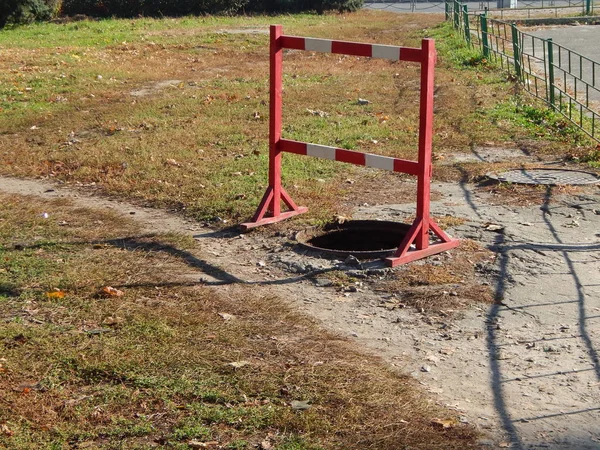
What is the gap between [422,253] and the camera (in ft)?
24.0

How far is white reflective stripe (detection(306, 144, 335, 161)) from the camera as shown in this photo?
25.9 feet

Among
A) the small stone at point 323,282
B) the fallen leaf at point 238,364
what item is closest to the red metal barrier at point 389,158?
the small stone at point 323,282

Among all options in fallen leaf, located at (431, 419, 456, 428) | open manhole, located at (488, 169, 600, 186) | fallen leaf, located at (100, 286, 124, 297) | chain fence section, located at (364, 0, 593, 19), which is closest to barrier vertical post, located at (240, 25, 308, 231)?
fallen leaf, located at (100, 286, 124, 297)

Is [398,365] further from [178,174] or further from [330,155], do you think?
[178,174]

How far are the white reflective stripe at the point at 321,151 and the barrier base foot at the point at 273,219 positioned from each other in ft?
2.19

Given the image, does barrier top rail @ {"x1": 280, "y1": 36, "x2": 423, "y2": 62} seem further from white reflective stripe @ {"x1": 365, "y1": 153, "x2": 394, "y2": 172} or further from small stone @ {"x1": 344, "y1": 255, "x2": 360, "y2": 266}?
small stone @ {"x1": 344, "y1": 255, "x2": 360, "y2": 266}

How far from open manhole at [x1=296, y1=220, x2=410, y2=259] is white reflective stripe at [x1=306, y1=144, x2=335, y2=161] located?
0.62 metres

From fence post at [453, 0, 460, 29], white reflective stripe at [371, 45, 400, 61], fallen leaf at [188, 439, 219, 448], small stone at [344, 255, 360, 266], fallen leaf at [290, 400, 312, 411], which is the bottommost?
fallen leaf at [188, 439, 219, 448]

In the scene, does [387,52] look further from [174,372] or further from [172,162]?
[172,162]

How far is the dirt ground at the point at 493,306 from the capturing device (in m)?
5.08

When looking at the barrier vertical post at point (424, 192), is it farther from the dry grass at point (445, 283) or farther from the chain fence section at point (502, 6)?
the chain fence section at point (502, 6)

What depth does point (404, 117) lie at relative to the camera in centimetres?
1335

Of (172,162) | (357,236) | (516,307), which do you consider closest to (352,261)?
(357,236)

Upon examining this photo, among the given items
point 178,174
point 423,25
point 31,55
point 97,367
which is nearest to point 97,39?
point 31,55
